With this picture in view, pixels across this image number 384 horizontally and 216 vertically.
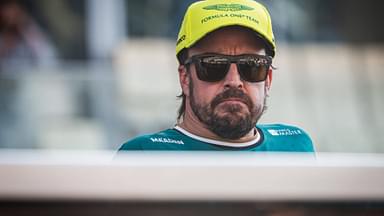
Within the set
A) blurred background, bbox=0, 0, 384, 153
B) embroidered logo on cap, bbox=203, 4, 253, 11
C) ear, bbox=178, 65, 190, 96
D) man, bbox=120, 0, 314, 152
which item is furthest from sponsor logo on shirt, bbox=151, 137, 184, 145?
blurred background, bbox=0, 0, 384, 153

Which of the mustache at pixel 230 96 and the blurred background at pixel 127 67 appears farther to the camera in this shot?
the blurred background at pixel 127 67

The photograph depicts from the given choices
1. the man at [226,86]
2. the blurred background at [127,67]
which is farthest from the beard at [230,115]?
the blurred background at [127,67]

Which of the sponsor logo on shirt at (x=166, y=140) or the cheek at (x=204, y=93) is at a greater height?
the cheek at (x=204, y=93)

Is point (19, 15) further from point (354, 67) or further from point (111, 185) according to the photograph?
point (111, 185)

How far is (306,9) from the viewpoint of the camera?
5355mm

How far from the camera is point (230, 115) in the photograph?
1.62 m

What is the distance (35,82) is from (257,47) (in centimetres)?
491

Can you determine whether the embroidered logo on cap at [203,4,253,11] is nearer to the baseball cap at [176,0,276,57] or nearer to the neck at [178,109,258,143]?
the baseball cap at [176,0,276,57]

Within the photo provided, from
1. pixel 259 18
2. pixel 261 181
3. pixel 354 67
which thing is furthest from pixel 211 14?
pixel 354 67

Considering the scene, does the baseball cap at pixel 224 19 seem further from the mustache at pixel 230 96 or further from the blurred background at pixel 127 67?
the blurred background at pixel 127 67

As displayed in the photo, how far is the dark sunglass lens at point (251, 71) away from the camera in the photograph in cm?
163

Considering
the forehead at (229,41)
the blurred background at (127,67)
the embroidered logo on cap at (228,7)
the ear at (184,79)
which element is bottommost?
the blurred background at (127,67)

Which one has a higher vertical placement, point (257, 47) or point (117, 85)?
point (257, 47)

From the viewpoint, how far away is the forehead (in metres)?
1.64
